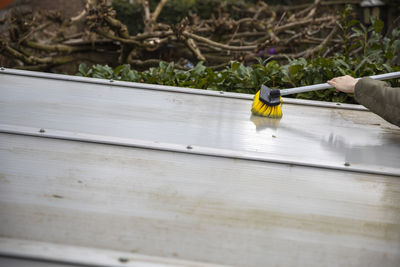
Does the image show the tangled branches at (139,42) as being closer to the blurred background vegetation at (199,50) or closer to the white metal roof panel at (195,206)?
the blurred background vegetation at (199,50)

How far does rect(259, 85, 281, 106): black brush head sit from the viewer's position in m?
2.22

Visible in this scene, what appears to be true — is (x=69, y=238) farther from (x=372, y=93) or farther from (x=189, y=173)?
(x=372, y=93)

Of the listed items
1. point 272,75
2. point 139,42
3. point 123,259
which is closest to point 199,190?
point 123,259

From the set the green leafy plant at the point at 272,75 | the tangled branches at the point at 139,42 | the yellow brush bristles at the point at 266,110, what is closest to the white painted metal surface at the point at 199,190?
the yellow brush bristles at the point at 266,110

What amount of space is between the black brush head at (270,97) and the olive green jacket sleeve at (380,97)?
1.30 feet

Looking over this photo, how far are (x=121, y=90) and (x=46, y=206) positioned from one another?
1.28 m

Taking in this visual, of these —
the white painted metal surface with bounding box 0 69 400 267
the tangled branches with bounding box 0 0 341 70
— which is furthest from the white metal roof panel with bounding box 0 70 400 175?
the tangled branches with bounding box 0 0 341 70

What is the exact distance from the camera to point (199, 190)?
56.9 inches

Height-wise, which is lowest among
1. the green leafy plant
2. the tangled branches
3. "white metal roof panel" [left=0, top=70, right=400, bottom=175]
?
"white metal roof panel" [left=0, top=70, right=400, bottom=175]

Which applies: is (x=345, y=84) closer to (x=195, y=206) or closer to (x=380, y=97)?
(x=380, y=97)

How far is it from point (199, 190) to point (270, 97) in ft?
3.28

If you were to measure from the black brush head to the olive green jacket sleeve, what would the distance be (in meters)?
0.39

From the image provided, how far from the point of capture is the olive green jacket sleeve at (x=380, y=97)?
6.40 feet

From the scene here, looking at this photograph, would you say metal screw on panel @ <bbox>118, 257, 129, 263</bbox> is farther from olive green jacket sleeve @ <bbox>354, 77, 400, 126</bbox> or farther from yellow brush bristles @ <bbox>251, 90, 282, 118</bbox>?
olive green jacket sleeve @ <bbox>354, 77, 400, 126</bbox>
